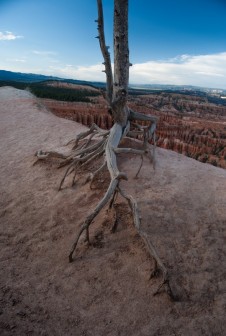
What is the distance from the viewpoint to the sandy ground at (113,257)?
261 centimetres

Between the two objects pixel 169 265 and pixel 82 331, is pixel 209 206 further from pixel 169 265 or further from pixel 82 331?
pixel 82 331

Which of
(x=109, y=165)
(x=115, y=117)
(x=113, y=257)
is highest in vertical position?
(x=115, y=117)

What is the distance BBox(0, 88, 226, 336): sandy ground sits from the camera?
2605mm

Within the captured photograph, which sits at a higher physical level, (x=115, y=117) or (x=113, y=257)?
(x=115, y=117)

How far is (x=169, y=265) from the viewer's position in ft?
10.2

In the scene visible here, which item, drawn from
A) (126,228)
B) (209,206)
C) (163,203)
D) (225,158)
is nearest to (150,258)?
(126,228)

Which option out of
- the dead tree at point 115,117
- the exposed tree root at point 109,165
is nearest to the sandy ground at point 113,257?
the exposed tree root at point 109,165

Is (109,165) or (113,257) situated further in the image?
(109,165)

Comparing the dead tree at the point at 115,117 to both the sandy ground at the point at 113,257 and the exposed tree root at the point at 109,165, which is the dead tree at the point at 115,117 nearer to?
the exposed tree root at the point at 109,165

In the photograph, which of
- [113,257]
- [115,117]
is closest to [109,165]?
[115,117]

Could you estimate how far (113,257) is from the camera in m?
3.26

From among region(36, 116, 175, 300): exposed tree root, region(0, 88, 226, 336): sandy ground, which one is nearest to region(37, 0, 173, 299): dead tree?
region(36, 116, 175, 300): exposed tree root

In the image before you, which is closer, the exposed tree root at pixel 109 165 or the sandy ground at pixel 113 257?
the sandy ground at pixel 113 257

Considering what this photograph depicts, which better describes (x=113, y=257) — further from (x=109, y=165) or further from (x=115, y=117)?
(x=115, y=117)
